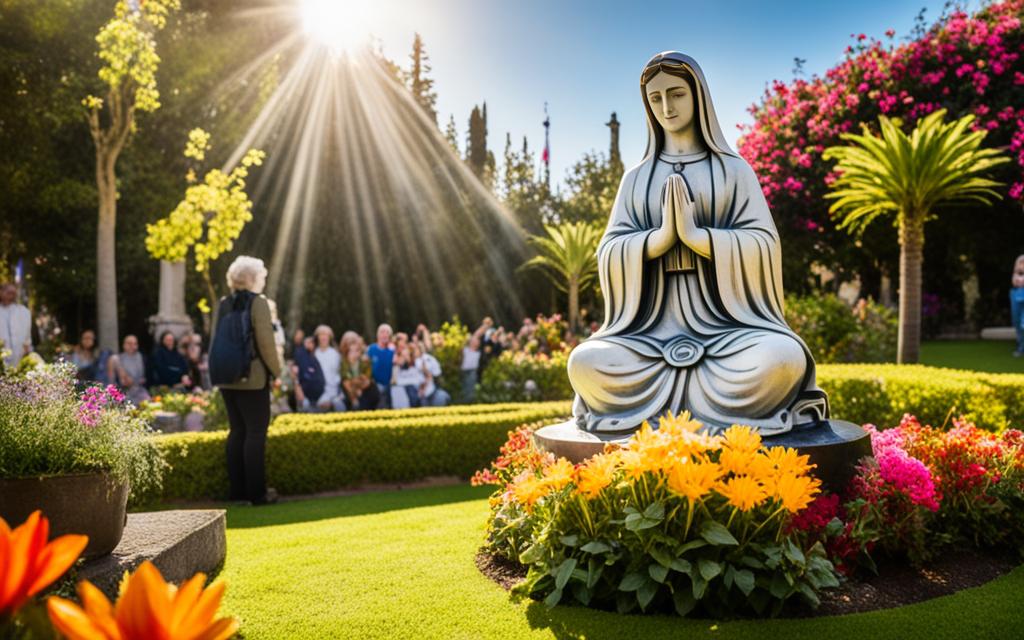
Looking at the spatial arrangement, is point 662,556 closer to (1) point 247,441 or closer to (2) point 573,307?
(1) point 247,441

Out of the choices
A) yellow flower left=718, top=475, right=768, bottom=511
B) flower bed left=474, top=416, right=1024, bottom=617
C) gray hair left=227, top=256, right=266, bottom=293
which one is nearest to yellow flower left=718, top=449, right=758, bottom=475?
flower bed left=474, top=416, right=1024, bottom=617

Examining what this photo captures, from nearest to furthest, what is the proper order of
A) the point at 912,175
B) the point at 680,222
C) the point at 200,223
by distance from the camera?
the point at 680,222 < the point at 912,175 < the point at 200,223

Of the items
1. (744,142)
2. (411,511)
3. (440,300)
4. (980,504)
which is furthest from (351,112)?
(980,504)

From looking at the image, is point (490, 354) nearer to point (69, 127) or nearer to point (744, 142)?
point (744, 142)

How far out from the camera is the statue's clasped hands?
555 cm

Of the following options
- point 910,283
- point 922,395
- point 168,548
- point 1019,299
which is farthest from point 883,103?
point 168,548

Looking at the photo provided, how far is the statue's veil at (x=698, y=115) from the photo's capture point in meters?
5.84

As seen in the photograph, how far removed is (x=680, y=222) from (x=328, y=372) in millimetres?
8071

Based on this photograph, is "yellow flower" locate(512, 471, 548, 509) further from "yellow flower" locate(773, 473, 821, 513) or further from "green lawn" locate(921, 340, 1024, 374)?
"green lawn" locate(921, 340, 1024, 374)

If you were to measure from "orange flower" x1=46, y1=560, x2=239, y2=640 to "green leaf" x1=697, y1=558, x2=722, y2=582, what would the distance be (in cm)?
287

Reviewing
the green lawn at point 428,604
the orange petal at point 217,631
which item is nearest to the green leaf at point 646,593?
the green lawn at point 428,604

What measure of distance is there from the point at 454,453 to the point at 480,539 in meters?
3.69

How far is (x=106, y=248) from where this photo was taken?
16.6 metres

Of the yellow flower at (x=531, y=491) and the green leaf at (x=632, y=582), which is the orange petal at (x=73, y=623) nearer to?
the yellow flower at (x=531, y=491)
